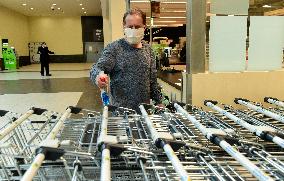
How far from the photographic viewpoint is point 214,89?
2586 millimetres

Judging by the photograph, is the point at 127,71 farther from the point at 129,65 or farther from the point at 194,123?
the point at 194,123

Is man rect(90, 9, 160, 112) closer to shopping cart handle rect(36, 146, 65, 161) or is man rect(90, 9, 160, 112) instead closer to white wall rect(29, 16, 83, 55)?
shopping cart handle rect(36, 146, 65, 161)

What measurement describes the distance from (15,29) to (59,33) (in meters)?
4.28

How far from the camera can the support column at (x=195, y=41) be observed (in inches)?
100

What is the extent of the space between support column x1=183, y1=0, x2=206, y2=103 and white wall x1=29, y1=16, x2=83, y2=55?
904 inches

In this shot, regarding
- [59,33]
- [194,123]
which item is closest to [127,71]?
[194,123]

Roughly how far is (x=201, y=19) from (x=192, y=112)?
1.06 meters

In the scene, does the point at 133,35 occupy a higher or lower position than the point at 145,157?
higher

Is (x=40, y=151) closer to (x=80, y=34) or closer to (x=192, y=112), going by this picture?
(x=192, y=112)

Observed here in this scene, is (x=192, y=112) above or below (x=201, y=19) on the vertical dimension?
below

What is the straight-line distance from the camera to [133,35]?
221cm

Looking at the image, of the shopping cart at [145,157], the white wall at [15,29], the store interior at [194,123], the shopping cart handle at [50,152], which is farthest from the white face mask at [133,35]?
the white wall at [15,29]

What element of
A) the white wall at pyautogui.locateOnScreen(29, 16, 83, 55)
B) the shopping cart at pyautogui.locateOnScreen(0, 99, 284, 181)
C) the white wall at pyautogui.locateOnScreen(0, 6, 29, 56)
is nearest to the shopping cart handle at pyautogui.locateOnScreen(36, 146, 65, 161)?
the shopping cart at pyautogui.locateOnScreen(0, 99, 284, 181)

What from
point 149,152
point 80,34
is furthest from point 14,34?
point 149,152
